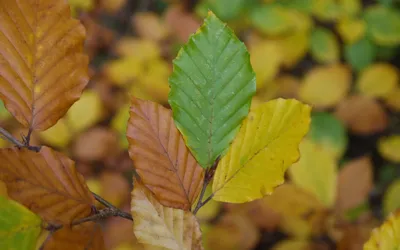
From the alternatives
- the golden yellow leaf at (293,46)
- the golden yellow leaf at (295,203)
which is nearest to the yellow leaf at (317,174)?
the golden yellow leaf at (295,203)

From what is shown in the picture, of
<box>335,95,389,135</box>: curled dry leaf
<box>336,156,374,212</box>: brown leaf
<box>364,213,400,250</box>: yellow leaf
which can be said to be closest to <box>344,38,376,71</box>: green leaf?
<box>335,95,389,135</box>: curled dry leaf

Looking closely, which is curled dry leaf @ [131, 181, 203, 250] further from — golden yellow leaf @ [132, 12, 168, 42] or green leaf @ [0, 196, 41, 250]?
golden yellow leaf @ [132, 12, 168, 42]

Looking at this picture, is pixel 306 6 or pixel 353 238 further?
pixel 306 6

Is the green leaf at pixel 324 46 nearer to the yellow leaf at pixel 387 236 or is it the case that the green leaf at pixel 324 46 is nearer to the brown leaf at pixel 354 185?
the brown leaf at pixel 354 185

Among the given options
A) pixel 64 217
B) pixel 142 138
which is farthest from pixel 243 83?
pixel 64 217

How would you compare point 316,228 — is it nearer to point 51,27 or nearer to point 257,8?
point 257,8

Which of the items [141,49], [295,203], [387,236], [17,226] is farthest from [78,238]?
[141,49]

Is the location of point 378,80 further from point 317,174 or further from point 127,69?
point 127,69
